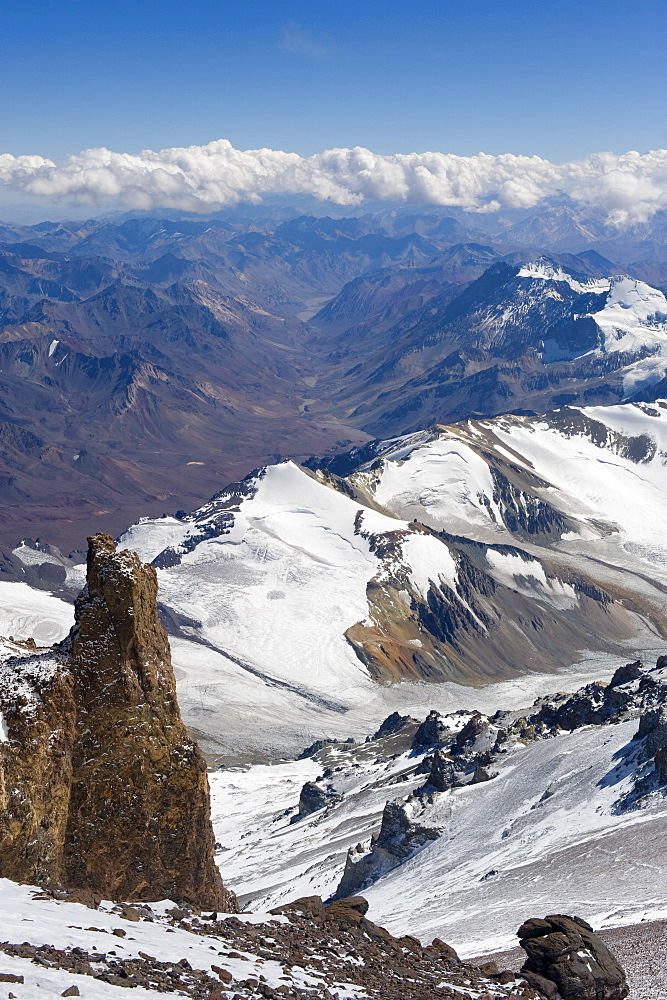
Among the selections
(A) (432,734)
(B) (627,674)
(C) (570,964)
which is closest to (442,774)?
(A) (432,734)

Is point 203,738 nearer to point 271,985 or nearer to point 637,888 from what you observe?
point 637,888

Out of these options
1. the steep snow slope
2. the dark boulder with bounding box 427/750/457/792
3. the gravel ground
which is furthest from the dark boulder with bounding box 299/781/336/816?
the gravel ground

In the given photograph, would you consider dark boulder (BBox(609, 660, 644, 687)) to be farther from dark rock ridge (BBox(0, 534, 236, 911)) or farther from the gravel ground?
dark rock ridge (BBox(0, 534, 236, 911))

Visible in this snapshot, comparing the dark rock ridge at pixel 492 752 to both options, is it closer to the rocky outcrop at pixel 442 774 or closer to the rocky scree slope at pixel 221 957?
the rocky outcrop at pixel 442 774

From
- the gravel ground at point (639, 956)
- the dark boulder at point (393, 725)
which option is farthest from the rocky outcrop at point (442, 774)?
the dark boulder at point (393, 725)

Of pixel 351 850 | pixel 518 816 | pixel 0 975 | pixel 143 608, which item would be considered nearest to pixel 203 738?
pixel 351 850

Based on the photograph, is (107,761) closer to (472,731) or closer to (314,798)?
(472,731)
